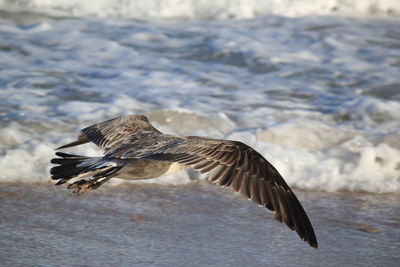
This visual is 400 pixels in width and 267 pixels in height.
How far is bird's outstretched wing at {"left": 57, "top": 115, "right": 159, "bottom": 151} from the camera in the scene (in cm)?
485

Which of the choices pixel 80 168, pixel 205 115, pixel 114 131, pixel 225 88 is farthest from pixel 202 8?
pixel 80 168

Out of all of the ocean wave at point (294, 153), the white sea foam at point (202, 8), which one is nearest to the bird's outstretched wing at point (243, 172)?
the ocean wave at point (294, 153)

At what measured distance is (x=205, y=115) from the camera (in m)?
7.02

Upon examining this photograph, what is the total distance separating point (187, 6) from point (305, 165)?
6.26 metres

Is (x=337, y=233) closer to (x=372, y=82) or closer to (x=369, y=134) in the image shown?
(x=369, y=134)

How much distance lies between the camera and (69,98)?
24.3ft

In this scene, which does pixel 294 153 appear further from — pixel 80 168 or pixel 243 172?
pixel 80 168

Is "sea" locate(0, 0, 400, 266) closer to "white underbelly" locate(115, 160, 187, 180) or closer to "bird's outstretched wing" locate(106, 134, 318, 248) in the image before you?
"white underbelly" locate(115, 160, 187, 180)

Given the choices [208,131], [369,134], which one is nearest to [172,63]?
[208,131]

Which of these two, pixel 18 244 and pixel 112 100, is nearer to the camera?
pixel 18 244

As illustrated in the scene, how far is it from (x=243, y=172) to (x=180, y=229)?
1056 mm

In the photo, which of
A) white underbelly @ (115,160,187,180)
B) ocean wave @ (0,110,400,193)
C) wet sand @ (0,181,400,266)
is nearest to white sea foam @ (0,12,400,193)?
ocean wave @ (0,110,400,193)

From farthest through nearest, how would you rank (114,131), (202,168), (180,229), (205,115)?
1. (205,115)
2. (114,131)
3. (180,229)
4. (202,168)

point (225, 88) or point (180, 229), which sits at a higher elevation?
point (225, 88)
